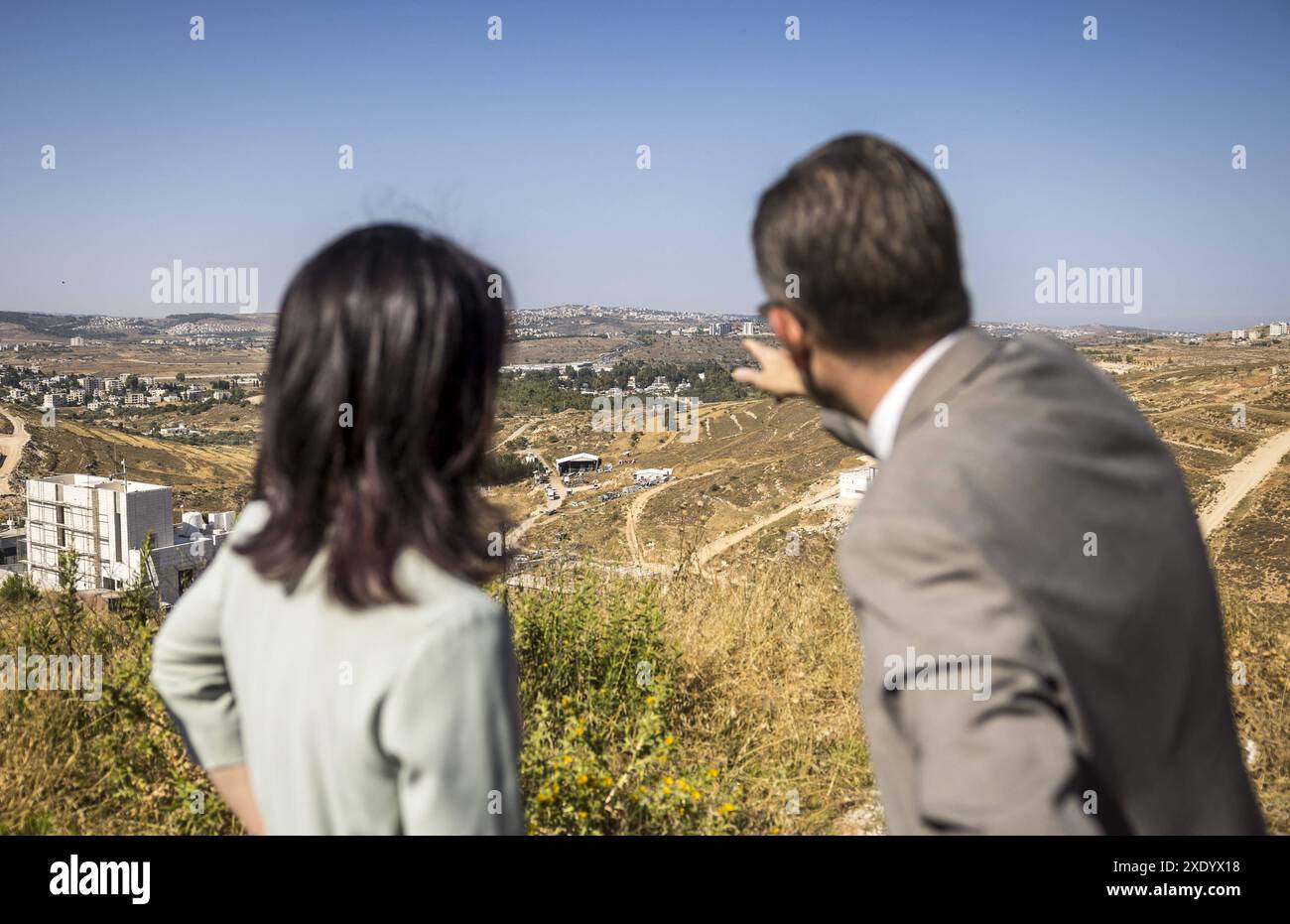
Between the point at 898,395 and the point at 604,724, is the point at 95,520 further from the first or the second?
the point at 898,395

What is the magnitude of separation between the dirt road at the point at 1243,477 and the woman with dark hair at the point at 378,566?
20960 mm

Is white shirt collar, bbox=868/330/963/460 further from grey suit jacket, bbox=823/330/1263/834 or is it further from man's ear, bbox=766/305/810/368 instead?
man's ear, bbox=766/305/810/368

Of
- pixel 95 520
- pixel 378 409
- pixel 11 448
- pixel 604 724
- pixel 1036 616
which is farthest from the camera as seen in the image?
pixel 11 448

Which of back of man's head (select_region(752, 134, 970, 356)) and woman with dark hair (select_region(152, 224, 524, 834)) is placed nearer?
woman with dark hair (select_region(152, 224, 524, 834))

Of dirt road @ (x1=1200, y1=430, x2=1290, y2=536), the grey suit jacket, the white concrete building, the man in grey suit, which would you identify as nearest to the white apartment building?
the white concrete building

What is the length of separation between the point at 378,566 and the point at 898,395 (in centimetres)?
75

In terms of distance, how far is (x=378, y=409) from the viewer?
1.06m

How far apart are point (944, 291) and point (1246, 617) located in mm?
4855

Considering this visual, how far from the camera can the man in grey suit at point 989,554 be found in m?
0.93

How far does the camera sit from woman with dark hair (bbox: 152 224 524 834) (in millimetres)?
978

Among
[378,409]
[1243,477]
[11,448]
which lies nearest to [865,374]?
[378,409]

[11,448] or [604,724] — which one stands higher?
[604,724]

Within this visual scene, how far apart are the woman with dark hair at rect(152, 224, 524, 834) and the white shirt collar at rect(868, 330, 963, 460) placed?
0.56 m

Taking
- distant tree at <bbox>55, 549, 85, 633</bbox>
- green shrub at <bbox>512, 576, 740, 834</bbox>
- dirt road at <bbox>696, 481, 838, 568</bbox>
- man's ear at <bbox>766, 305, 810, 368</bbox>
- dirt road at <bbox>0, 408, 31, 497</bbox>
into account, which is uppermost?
man's ear at <bbox>766, 305, 810, 368</bbox>
